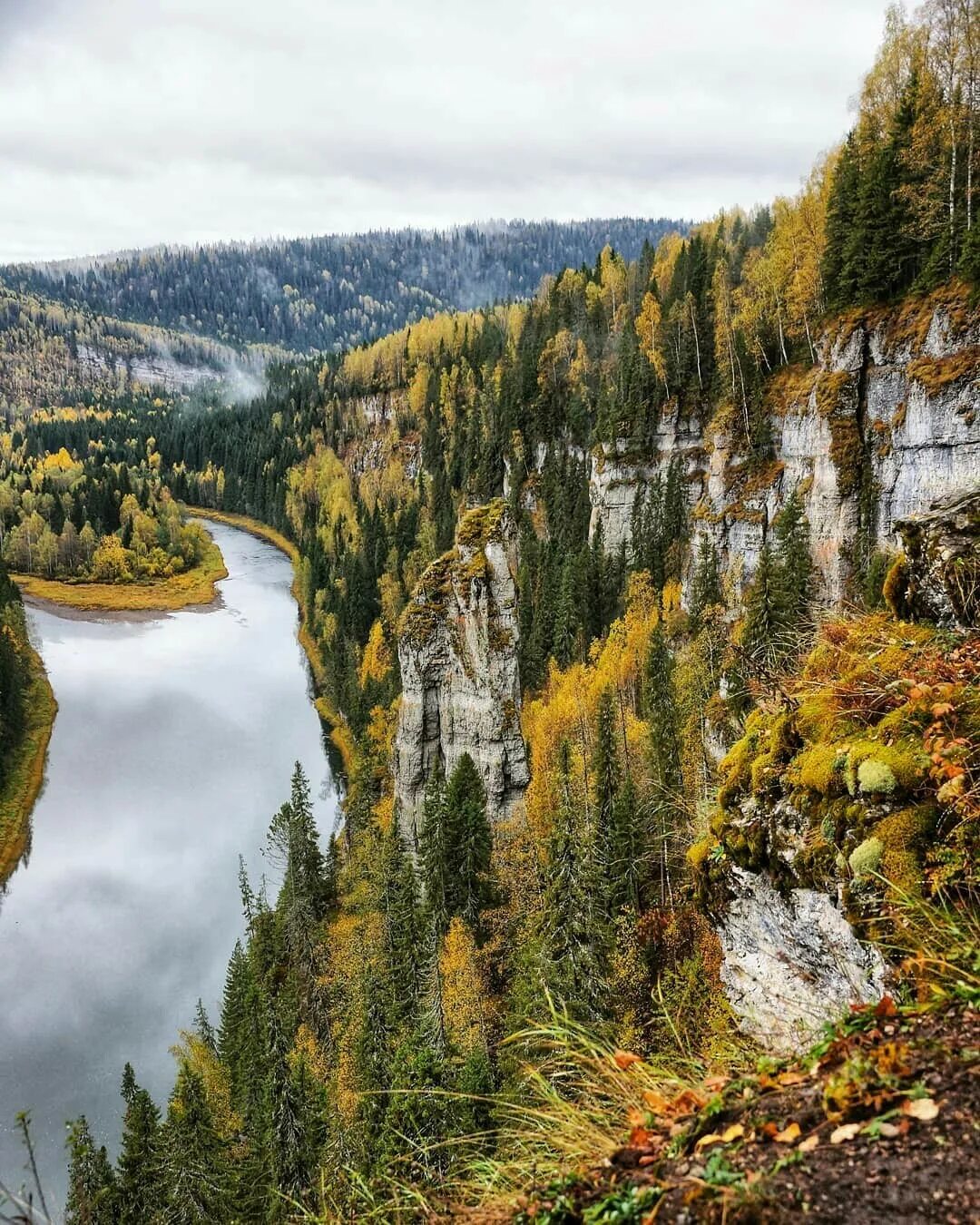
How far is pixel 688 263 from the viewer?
2938 inches

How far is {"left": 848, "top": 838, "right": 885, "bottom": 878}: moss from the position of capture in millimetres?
5520

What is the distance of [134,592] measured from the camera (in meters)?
108

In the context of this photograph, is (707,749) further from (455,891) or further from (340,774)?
(340,774)

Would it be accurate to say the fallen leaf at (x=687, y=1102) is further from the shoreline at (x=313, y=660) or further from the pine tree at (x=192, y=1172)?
the shoreline at (x=313, y=660)

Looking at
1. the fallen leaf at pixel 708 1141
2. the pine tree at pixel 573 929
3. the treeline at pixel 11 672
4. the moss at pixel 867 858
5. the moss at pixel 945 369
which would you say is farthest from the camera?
the treeline at pixel 11 672

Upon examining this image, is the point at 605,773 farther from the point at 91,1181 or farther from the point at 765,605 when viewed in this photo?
the point at 91,1181

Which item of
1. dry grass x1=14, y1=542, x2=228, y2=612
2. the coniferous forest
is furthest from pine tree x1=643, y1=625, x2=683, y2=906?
dry grass x1=14, y1=542, x2=228, y2=612

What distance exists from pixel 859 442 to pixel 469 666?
979 inches

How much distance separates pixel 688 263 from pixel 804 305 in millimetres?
31101

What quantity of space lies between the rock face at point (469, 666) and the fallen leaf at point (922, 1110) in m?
30.5

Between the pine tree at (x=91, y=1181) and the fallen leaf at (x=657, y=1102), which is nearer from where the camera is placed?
the fallen leaf at (x=657, y=1102)

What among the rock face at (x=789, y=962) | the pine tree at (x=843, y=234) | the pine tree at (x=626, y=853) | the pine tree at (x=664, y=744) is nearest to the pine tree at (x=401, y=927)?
the pine tree at (x=626, y=853)

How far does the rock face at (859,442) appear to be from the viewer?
3559 centimetres

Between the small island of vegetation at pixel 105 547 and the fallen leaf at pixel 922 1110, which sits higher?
the fallen leaf at pixel 922 1110
